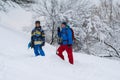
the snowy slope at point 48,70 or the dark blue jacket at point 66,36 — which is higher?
the dark blue jacket at point 66,36

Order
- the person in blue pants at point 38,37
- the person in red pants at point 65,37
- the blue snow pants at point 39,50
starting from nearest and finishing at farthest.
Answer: the person in red pants at point 65,37 < the person in blue pants at point 38,37 < the blue snow pants at point 39,50

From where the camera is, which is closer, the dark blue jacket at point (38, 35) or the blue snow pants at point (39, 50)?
the dark blue jacket at point (38, 35)

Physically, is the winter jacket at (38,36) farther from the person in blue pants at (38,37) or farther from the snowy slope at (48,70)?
the snowy slope at (48,70)

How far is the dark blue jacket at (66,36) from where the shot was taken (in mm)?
11242

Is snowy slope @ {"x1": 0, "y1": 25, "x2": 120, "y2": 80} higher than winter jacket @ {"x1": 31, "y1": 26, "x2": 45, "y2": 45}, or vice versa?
winter jacket @ {"x1": 31, "y1": 26, "x2": 45, "y2": 45}

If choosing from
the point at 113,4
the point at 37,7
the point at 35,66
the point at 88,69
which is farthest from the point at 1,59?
the point at 113,4

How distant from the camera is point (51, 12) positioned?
3178 centimetres

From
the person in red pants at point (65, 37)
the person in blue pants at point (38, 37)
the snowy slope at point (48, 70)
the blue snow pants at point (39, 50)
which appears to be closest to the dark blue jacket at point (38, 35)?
the person in blue pants at point (38, 37)

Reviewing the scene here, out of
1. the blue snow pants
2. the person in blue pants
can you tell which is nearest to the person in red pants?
the person in blue pants

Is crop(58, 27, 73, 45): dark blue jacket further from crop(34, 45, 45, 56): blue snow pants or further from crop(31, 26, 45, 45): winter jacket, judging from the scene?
crop(34, 45, 45, 56): blue snow pants

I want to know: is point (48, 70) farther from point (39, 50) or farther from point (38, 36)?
point (39, 50)

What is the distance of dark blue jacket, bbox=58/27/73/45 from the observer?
11242 millimetres

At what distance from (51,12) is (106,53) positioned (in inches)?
247

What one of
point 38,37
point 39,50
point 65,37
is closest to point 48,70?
point 65,37
